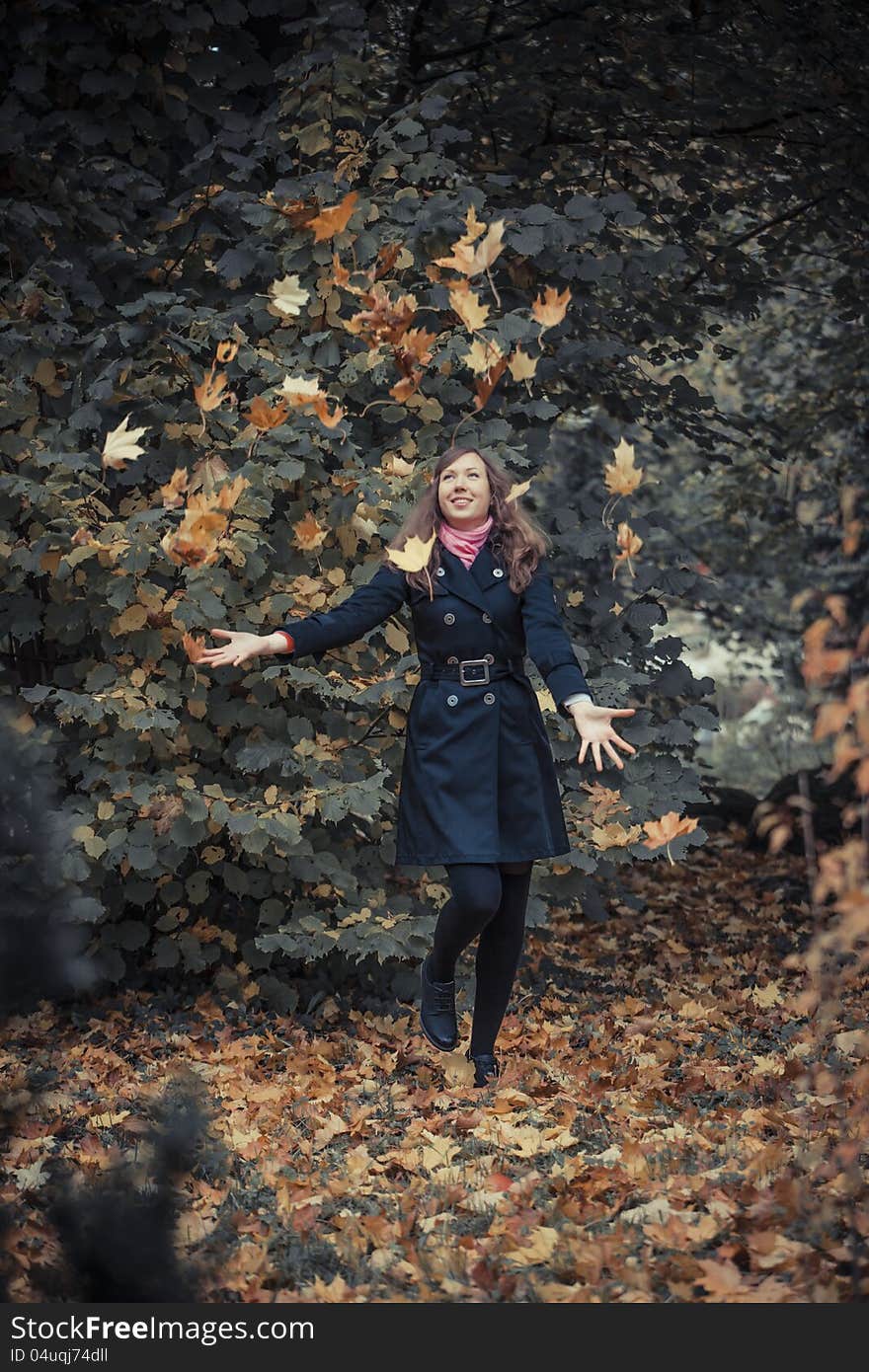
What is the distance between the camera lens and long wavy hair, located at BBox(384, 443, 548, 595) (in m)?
4.28

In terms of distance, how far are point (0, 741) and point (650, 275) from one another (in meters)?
3.78

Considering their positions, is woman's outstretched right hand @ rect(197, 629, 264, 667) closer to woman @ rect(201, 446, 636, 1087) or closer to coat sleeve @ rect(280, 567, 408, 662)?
woman @ rect(201, 446, 636, 1087)

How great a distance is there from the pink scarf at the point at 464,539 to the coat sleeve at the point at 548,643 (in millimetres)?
181

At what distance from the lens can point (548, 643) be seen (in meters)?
4.14

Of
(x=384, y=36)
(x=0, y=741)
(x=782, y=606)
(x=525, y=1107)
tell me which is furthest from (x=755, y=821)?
(x=0, y=741)

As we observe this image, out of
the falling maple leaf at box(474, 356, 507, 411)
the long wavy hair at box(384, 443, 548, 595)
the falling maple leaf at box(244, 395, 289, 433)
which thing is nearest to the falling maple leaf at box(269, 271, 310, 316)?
the falling maple leaf at box(244, 395, 289, 433)

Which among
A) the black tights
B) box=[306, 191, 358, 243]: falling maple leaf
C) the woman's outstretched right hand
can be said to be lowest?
the black tights

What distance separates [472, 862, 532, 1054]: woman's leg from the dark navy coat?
0.17 m

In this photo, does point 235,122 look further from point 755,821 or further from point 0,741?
point 755,821

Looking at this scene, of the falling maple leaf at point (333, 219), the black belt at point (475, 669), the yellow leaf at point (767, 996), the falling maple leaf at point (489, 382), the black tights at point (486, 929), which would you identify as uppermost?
the falling maple leaf at point (333, 219)

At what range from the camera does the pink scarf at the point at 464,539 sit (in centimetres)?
431

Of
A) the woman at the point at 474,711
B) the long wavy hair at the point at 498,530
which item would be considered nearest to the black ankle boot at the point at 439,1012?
the woman at the point at 474,711

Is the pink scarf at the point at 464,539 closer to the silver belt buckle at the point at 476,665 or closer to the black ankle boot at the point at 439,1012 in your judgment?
the silver belt buckle at the point at 476,665

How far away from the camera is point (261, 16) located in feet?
18.9
